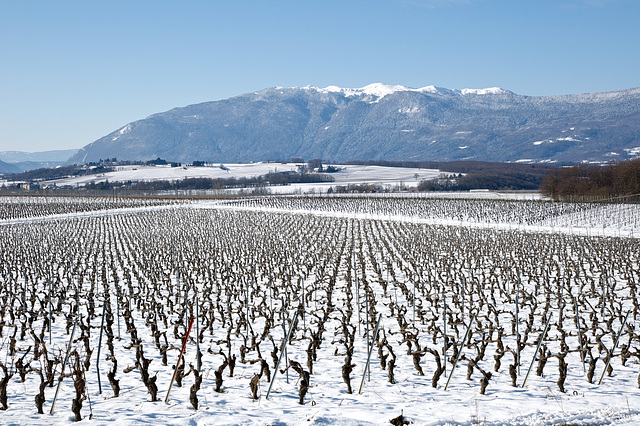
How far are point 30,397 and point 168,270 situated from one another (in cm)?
1392

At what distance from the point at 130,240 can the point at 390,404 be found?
2885cm

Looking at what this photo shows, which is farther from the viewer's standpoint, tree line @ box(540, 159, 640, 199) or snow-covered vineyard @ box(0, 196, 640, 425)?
tree line @ box(540, 159, 640, 199)

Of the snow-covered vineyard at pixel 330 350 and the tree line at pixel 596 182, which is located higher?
the tree line at pixel 596 182

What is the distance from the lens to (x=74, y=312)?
46.0 feet

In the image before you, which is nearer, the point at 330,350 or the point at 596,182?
the point at 330,350

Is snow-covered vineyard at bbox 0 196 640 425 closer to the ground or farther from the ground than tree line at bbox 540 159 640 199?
closer to the ground

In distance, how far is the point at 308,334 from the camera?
12719 millimetres

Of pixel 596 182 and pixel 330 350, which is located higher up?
pixel 596 182

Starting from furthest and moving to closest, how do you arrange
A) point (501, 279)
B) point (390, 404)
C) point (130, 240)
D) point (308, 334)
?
1. point (130, 240)
2. point (501, 279)
3. point (308, 334)
4. point (390, 404)

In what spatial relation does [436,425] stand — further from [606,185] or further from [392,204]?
[606,185]

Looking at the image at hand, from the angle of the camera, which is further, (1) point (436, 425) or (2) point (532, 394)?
(2) point (532, 394)

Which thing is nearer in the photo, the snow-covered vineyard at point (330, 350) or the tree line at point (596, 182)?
the snow-covered vineyard at point (330, 350)

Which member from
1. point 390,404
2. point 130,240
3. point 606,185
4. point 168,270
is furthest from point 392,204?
point 390,404

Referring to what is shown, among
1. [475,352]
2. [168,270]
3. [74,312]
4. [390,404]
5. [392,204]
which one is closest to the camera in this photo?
[390,404]
